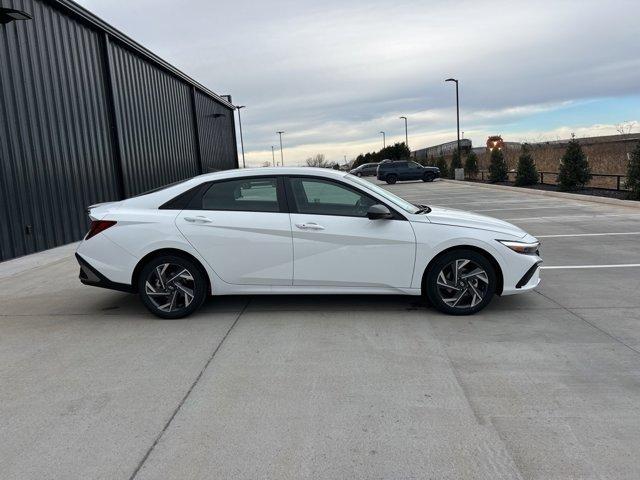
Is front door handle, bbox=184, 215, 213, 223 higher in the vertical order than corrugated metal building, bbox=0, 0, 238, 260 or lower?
lower

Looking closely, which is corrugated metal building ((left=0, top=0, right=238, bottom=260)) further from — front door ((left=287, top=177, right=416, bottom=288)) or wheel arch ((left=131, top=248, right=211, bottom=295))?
front door ((left=287, top=177, right=416, bottom=288))

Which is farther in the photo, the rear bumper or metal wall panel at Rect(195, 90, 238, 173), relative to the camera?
metal wall panel at Rect(195, 90, 238, 173)

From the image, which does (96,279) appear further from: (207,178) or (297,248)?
(297,248)

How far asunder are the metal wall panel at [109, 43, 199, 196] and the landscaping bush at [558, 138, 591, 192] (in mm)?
15434

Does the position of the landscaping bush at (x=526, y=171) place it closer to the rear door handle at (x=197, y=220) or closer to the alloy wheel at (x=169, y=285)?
the rear door handle at (x=197, y=220)

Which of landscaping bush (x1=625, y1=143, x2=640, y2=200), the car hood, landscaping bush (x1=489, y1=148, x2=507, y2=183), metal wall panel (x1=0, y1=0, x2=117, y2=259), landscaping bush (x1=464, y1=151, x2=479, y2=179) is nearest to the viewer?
the car hood

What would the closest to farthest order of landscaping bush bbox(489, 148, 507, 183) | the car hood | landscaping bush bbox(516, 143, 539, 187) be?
the car hood < landscaping bush bbox(516, 143, 539, 187) < landscaping bush bbox(489, 148, 507, 183)

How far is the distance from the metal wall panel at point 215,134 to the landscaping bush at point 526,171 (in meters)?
15.3

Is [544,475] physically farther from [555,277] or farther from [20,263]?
[20,263]

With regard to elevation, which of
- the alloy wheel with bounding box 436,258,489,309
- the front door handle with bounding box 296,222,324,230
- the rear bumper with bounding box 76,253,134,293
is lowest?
the alloy wheel with bounding box 436,258,489,309

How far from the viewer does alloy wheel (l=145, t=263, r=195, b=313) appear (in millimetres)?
5266

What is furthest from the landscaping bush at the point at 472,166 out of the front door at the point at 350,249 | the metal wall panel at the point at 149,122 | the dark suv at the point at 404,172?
the front door at the point at 350,249

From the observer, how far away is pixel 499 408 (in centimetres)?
330

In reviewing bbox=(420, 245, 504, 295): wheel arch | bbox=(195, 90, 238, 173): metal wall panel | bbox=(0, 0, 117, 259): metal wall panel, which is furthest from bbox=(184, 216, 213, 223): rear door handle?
bbox=(195, 90, 238, 173): metal wall panel
